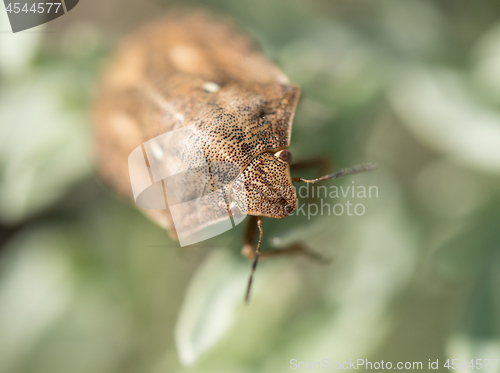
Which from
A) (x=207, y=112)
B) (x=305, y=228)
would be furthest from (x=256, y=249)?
(x=207, y=112)

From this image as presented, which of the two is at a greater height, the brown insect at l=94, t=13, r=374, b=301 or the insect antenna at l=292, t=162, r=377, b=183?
the brown insect at l=94, t=13, r=374, b=301

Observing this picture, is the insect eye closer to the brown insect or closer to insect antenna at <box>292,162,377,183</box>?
the brown insect

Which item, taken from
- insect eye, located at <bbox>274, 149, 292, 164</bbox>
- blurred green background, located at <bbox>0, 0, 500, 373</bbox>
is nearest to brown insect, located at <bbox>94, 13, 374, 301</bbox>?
insect eye, located at <bbox>274, 149, 292, 164</bbox>

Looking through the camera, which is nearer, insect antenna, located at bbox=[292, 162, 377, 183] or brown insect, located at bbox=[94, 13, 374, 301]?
brown insect, located at bbox=[94, 13, 374, 301]

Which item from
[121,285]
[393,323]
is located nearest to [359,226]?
[393,323]

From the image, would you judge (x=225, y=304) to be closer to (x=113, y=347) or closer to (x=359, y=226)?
(x=359, y=226)

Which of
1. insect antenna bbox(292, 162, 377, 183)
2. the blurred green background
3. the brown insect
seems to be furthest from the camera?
the blurred green background

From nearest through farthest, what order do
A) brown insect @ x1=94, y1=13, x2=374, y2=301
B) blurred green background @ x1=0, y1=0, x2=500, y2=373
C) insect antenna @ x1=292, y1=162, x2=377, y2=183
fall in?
brown insect @ x1=94, y1=13, x2=374, y2=301
insect antenna @ x1=292, y1=162, x2=377, y2=183
blurred green background @ x1=0, y1=0, x2=500, y2=373
